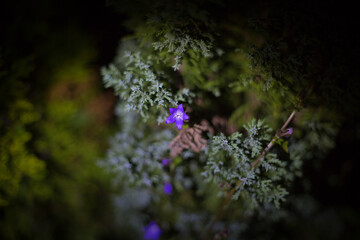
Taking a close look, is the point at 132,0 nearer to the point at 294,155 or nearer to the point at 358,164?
the point at 294,155

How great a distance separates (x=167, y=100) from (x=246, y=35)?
2.59 feet

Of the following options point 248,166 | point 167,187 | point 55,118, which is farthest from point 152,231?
point 55,118

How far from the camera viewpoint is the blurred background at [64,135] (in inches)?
71.4

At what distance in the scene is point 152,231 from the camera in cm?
184

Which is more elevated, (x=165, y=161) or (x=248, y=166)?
(x=165, y=161)

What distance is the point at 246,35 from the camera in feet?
4.70

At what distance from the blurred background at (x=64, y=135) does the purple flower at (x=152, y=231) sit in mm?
686

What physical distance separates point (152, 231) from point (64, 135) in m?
1.28

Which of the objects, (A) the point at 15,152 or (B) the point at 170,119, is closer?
(B) the point at 170,119

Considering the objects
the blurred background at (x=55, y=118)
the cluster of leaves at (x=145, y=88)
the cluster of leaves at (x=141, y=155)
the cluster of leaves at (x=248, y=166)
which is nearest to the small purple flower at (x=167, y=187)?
the cluster of leaves at (x=141, y=155)

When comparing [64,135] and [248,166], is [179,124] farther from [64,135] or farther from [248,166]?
[64,135]

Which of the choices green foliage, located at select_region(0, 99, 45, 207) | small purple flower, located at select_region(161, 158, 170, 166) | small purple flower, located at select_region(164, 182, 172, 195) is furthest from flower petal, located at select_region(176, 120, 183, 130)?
green foliage, located at select_region(0, 99, 45, 207)

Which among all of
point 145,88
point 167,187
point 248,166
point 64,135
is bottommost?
point 248,166

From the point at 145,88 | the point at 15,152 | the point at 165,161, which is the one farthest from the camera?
the point at 15,152
